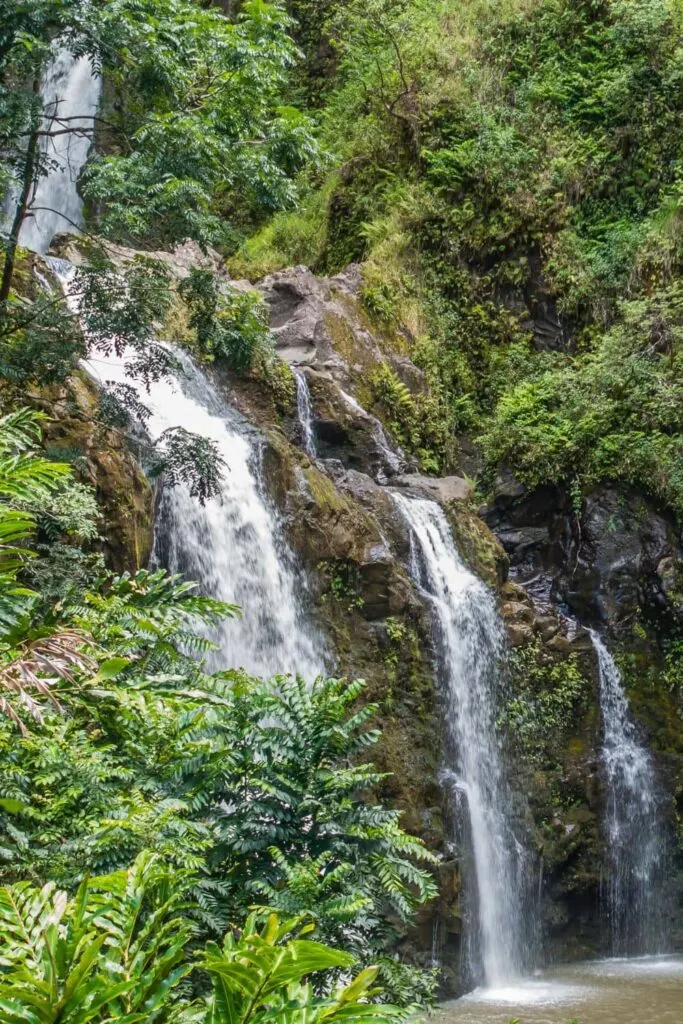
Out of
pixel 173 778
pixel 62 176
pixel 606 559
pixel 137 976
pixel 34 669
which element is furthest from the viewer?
pixel 62 176

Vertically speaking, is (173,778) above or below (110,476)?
below

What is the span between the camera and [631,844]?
11297 millimetres

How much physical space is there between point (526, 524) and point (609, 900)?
5165 mm

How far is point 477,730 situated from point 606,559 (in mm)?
3383

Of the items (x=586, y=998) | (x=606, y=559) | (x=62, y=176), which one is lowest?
(x=586, y=998)

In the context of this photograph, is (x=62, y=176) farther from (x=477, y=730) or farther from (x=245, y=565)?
(x=477, y=730)

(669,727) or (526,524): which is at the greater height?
(526,524)

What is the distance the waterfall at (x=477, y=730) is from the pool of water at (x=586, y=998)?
1.64 ft

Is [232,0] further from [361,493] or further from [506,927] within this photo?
[506,927]

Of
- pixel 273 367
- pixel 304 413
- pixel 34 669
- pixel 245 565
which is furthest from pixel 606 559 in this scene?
pixel 34 669

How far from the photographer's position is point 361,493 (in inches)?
447

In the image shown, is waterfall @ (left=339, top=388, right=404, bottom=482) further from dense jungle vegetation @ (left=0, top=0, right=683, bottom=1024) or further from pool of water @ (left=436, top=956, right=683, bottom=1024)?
pool of water @ (left=436, top=956, right=683, bottom=1024)

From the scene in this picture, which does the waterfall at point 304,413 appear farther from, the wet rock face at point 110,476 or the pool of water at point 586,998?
the pool of water at point 586,998

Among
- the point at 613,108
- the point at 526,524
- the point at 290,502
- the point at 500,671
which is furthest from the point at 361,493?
the point at 613,108
